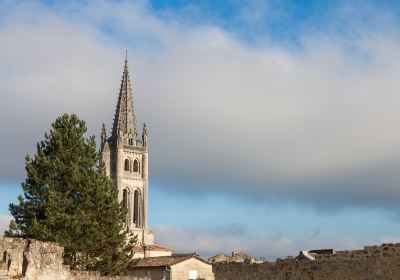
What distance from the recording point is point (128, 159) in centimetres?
11369

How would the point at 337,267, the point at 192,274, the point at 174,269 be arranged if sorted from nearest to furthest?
the point at 337,267
the point at 174,269
the point at 192,274

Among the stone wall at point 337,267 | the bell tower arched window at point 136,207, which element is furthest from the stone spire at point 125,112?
the stone wall at point 337,267

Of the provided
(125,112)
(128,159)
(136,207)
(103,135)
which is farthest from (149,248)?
(125,112)

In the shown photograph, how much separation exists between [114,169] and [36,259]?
95.0 meters

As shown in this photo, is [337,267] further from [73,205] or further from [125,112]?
[125,112]

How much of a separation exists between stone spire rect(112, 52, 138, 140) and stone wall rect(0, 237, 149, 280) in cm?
9727

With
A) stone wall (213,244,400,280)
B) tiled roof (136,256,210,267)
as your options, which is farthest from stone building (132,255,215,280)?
stone wall (213,244,400,280)

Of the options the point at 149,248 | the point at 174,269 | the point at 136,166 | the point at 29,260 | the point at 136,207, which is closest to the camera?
the point at 29,260

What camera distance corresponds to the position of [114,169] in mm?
111938

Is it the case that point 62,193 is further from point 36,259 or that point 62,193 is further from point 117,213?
point 36,259

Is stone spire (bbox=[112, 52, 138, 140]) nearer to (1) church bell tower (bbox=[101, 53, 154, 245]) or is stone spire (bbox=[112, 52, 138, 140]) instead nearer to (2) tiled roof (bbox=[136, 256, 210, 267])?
(1) church bell tower (bbox=[101, 53, 154, 245])

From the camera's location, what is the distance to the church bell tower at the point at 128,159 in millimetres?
110062

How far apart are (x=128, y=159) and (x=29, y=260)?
3811 inches

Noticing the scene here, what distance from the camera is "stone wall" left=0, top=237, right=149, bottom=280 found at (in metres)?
16.9
